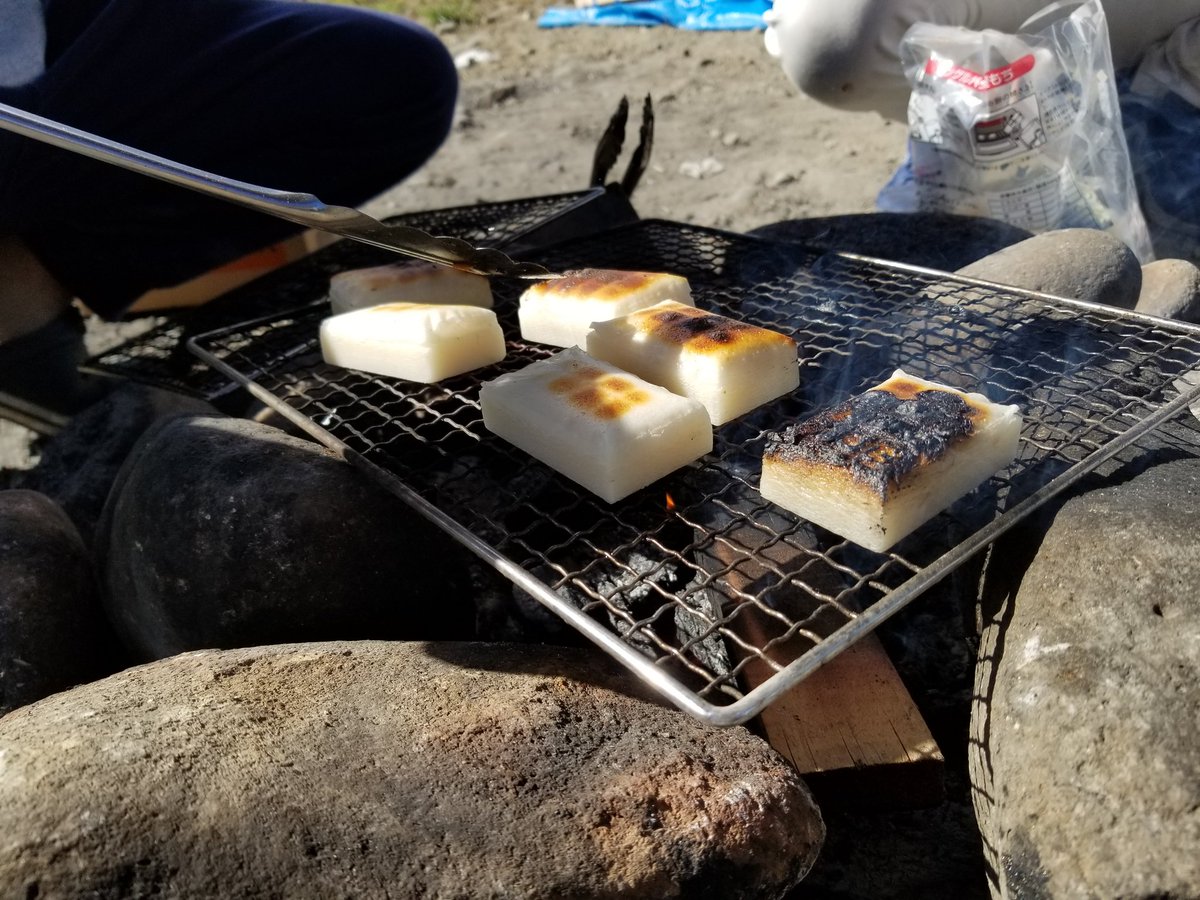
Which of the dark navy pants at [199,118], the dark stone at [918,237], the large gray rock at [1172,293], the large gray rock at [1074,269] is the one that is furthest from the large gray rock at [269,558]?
the large gray rock at [1172,293]

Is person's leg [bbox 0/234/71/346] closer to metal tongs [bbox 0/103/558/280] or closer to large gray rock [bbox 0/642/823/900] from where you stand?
metal tongs [bbox 0/103/558/280]

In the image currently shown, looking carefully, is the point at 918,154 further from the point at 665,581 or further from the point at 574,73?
the point at 574,73

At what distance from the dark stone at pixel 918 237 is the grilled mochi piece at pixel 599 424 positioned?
4.76ft

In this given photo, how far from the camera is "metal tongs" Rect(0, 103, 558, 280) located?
6.47 ft

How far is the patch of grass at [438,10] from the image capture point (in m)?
11.1

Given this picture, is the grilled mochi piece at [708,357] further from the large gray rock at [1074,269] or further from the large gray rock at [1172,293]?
the large gray rock at [1172,293]

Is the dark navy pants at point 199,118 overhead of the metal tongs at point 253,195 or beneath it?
beneath

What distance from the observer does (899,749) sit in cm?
210

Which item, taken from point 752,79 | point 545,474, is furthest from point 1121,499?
point 752,79

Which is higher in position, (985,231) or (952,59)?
(952,59)

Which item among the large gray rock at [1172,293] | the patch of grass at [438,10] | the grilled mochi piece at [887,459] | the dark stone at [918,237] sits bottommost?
the patch of grass at [438,10]

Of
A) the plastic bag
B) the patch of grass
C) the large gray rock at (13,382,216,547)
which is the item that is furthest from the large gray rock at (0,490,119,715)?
the patch of grass

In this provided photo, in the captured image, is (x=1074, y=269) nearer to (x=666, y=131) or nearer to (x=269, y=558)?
(x=269, y=558)

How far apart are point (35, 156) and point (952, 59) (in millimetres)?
3848
